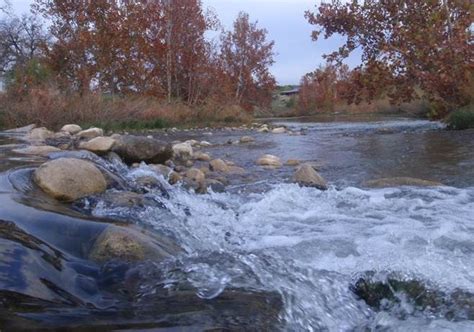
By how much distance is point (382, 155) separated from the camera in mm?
8523

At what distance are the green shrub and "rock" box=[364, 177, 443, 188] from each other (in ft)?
24.9

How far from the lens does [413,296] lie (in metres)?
2.70

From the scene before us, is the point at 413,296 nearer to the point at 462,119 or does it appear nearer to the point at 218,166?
the point at 218,166

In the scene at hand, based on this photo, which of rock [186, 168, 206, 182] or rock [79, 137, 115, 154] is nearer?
rock [186, 168, 206, 182]

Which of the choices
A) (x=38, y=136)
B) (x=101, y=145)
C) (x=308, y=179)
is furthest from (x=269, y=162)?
(x=38, y=136)

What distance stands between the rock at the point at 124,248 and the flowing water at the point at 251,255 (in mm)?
80

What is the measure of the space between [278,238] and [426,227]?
1253 mm

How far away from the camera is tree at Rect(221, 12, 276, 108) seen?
125ft

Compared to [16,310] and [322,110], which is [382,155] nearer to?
[16,310]

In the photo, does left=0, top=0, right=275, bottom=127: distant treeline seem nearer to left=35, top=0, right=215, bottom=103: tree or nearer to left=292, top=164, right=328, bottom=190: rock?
left=35, top=0, right=215, bottom=103: tree

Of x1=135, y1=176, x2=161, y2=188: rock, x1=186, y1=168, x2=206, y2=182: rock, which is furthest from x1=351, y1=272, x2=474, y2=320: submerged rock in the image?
x1=186, y1=168, x2=206, y2=182: rock

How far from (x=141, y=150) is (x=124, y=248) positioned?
4346 mm

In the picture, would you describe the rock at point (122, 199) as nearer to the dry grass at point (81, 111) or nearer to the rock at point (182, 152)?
the rock at point (182, 152)

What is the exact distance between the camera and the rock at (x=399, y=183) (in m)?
5.80
